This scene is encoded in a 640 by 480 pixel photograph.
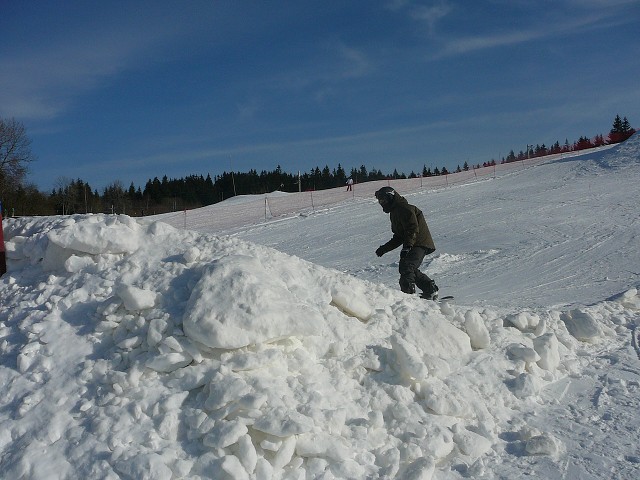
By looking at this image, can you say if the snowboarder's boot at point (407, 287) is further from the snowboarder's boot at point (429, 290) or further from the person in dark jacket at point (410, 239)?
the snowboarder's boot at point (429, 290)

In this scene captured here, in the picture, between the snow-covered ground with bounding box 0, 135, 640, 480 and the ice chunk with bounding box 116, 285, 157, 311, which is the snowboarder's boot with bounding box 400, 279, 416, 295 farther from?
the ice chunk with bounding box 116, 285, 157, 311

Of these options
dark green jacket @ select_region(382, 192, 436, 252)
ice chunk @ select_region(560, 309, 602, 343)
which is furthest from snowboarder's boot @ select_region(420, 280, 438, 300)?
ice chunk @ select_region(560, 309, 602, 343)

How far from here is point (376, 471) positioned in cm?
364

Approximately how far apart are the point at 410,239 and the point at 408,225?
200 mm

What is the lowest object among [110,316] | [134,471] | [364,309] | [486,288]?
[486,288]

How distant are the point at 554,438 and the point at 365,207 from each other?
17886 mm

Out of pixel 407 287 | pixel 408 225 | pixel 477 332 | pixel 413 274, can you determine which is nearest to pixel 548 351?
pixel 477 332

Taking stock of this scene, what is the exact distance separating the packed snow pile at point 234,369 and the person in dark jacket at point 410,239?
Answer: 1968mm

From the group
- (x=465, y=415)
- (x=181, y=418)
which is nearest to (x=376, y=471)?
(x=465, y=415)

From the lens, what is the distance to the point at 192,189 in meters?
75.2

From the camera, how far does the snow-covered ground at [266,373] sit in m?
3.52

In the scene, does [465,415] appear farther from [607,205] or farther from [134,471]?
[607,205]

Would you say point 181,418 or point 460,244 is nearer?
point 181,418

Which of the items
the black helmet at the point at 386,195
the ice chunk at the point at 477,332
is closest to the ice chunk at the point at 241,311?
the ice chunk at the point at 477,332
